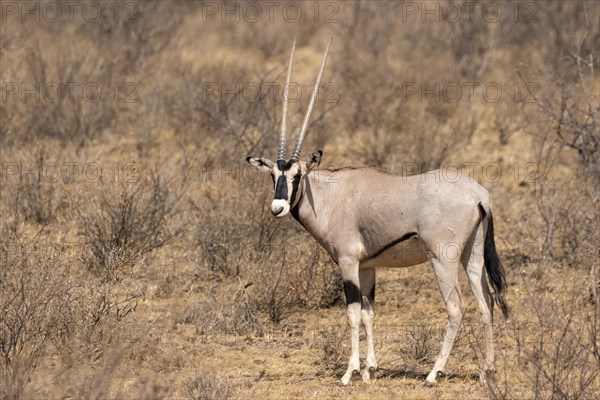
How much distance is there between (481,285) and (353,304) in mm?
1098

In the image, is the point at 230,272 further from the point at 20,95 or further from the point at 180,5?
the point at 180,5

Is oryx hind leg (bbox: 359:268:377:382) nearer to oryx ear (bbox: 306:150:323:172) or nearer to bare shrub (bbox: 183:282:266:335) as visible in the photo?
oryx ear (bbox: 306:150:323:172)

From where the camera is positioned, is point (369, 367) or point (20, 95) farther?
point (20, 95)

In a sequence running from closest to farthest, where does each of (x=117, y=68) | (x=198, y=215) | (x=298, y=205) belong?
(x=298, y=205) → (x=198, y=215) → (x=117, y=68)

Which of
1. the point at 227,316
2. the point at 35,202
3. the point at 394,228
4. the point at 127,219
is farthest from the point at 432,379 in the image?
the point at 35,202

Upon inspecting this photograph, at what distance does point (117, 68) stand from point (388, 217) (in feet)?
34.6

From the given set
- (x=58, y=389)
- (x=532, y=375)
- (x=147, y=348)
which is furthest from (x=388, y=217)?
(x=58, y=389)

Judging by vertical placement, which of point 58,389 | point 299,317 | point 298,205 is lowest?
point 299,317

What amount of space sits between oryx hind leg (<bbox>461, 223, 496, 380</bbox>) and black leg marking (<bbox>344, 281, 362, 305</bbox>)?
0.94m

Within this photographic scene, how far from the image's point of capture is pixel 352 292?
9.66 meters

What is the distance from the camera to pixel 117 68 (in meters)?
19.0

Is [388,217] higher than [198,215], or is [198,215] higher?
[388,217]

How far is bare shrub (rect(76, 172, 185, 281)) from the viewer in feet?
42.1

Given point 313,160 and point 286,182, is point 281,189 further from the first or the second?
point 313,160
